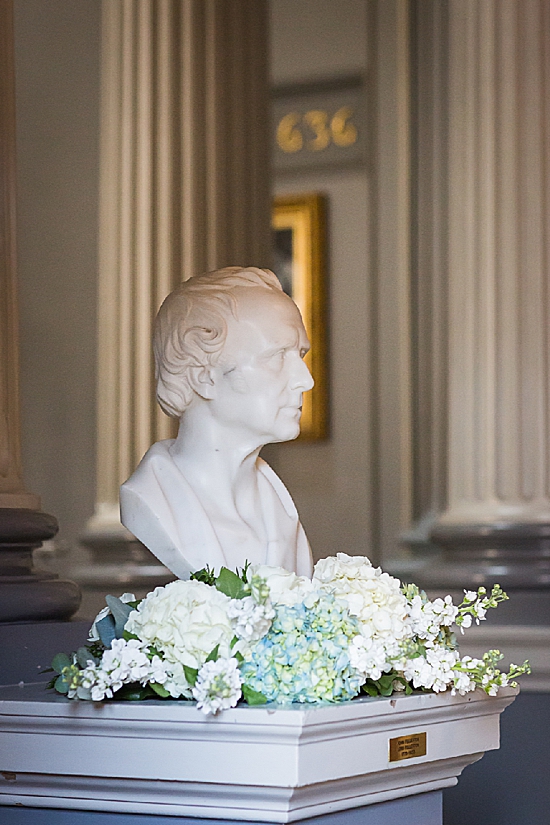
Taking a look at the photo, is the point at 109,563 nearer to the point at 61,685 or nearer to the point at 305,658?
the point at 61,685

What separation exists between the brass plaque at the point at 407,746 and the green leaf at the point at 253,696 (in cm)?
34

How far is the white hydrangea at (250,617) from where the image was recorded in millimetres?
2350

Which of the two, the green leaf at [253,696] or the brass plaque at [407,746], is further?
the brass plaque at [407,746]

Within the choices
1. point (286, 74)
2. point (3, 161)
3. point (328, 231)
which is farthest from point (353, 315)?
point (3, 161)

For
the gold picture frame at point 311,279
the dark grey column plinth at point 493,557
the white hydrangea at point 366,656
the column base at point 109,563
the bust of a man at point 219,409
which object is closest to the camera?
the white hydrangea at point 366,656

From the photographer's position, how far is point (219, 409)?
3.14 m

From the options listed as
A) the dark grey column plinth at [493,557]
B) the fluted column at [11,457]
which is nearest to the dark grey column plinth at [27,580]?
the fluted column at [11,457]

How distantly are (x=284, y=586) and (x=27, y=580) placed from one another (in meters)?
1.30

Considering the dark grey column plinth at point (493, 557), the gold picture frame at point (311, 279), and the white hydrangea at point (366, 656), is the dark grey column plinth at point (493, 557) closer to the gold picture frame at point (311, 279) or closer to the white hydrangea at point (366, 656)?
the white hydrangea at point (366, 656)

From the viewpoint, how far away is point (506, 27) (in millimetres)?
5391

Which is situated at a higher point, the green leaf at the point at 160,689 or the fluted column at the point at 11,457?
the fluted column at the point at 11,457

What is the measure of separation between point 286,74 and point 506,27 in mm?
4455

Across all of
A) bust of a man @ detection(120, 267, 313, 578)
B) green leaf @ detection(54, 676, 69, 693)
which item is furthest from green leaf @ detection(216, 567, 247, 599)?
bust of a man @ detection(120, 267, 313, 578)

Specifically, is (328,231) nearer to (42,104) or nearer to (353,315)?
(353,315)
